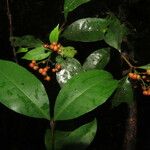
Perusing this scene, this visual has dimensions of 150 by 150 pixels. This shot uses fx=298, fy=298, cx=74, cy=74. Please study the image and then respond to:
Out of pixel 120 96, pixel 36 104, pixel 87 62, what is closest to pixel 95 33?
pixel 87 62

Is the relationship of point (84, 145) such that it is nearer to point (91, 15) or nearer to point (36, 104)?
point (36, 104)

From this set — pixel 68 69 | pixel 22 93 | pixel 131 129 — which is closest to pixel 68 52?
pixel 68 69

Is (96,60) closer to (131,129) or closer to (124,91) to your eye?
(124,91)

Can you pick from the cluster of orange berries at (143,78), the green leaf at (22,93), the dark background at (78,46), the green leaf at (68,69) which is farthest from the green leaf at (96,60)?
the green leaf at (22,93)

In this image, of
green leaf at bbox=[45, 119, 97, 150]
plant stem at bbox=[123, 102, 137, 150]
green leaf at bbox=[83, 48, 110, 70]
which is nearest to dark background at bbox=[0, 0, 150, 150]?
plant stem at bbox=[123, 102, 137, 150]

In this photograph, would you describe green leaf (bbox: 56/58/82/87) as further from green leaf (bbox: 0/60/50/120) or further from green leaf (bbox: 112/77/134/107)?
green leaf (bbox: 0/60/50/120)

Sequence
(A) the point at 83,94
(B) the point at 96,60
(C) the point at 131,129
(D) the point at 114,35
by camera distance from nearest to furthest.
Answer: (A) the point at 83,94, (D) the point at 114,35, (B) the point at 96,60, (C) the point at 131,129
